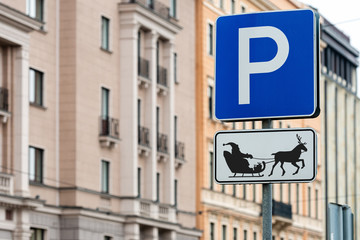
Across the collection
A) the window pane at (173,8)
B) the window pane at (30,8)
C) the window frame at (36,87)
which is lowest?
the window frame at (36,87)

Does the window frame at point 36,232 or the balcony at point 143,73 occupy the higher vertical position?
the balcony at point 143,73

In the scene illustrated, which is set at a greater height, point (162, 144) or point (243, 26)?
point (162, 144)

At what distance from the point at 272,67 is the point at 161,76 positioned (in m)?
43.8

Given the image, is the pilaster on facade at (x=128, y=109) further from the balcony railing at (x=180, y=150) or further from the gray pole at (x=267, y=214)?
the gray pole at (x=267, y=214)

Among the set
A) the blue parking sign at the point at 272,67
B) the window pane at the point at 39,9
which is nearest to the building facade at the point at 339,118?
the window pane at the point at 39,9

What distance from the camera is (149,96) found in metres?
50.3

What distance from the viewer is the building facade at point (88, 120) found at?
4075 centimetres

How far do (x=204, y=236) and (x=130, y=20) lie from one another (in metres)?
13.8

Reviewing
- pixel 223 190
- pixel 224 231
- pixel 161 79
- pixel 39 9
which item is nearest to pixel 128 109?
pixel 161 79

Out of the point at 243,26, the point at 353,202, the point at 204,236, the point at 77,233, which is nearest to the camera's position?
the point at 243,26

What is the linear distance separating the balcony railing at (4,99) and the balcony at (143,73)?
31.3 ft

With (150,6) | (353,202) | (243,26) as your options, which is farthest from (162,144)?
(243,26)

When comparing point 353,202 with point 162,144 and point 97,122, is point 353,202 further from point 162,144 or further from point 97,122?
point 97,122

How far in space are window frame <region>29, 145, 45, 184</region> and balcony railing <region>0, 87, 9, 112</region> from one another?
2.19 meters
